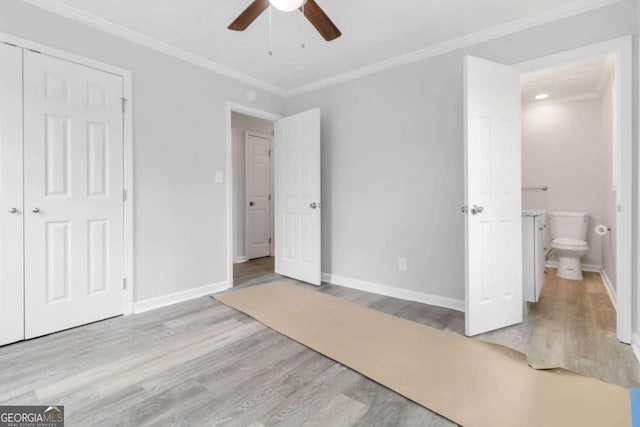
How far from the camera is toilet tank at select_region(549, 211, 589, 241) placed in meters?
4.03

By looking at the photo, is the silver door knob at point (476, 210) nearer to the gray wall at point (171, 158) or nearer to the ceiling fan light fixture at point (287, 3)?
the ceiling fan light fixture at point (287, 3)

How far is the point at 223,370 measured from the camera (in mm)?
1811

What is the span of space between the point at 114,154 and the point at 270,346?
2050 mm

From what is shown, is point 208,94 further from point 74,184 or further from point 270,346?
point 270,346

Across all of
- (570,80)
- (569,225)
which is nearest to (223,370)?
(569,225)

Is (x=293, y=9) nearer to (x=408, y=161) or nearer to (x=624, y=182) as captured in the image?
(x=408, y=161)

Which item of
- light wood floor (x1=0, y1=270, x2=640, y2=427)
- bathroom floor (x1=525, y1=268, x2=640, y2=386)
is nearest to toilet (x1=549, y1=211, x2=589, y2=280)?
bathroom floor (x1=525, y1=268, x2=640, y2=386)

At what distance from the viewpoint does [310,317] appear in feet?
8.56

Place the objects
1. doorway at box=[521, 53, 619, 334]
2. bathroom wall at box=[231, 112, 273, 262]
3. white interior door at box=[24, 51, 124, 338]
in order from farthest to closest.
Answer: bathroom wall at box=[231, 112, 273, 262]
doorway at box=[521, 53, 619, 334]
white interior door at box=[24, 51, 124, 338]

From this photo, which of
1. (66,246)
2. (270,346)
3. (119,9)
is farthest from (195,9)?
(270,346)

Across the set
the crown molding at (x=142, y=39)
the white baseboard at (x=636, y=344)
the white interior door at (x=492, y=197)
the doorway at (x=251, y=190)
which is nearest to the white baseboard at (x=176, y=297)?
the doorway at (x=251, y=190)

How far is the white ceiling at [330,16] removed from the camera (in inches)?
89.4

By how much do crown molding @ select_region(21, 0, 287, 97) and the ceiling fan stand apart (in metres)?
1.23

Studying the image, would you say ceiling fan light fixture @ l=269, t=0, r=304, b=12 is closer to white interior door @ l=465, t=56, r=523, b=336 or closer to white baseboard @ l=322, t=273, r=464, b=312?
white interior door @ l=465, t=56, r=523, b=336
